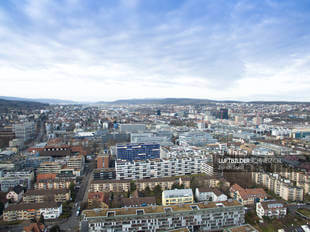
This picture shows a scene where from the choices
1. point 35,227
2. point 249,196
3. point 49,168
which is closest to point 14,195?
point 49,168

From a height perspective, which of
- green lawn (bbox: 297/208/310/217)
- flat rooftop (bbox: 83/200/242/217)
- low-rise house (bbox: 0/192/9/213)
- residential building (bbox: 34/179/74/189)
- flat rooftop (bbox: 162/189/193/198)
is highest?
flat rooftop (bbox: 83/200/242/217)

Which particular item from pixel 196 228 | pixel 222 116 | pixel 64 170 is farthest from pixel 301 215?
pixel 222 116

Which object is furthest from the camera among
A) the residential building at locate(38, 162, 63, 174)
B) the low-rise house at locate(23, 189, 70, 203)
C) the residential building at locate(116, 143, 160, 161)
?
the residential building at locate(116, 143, 160, 161)

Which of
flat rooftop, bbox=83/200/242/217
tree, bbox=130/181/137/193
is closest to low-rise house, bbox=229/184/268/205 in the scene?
flat rooftop, bbox=83/200/242/217

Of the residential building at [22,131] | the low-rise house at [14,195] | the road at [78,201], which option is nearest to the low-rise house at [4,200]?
the low-rise house at [14,195]

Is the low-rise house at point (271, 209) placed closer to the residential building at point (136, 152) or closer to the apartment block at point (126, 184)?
the apartment block at point (126, 184)

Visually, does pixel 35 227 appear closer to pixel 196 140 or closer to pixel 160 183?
pixel 160 183

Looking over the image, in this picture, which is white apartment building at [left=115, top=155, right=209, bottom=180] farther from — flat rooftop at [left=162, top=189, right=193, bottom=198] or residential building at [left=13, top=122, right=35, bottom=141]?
residential building at [left=13, top=122, right=35, bottom=141]
